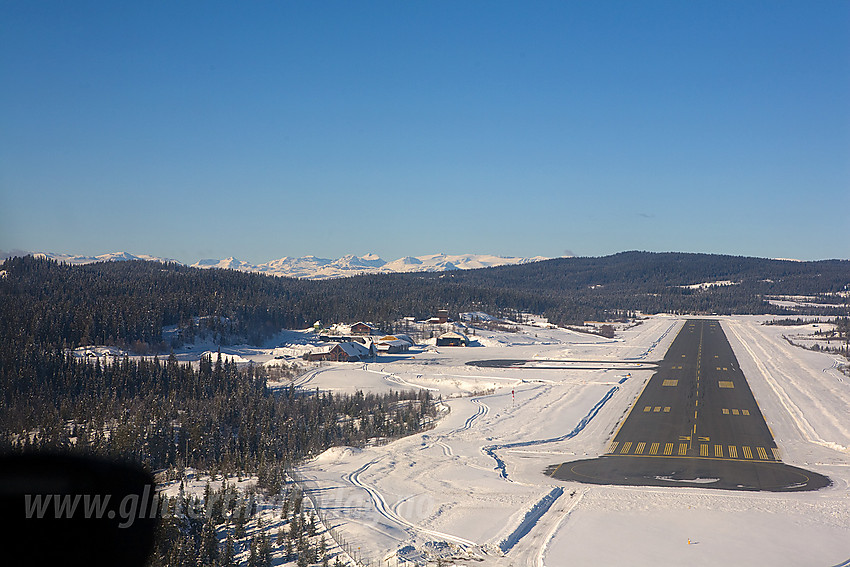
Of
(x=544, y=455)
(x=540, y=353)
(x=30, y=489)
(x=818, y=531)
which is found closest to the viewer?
(x=30, y=489)

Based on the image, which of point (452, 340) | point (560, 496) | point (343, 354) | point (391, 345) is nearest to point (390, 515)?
point (560, 496)

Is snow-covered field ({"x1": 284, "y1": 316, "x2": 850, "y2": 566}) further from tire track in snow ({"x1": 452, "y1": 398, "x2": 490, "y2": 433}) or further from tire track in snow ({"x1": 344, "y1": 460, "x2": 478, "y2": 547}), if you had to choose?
tire track in snow ({"x1": 452, "y1": 398, "x2": 490, "y2": 433})

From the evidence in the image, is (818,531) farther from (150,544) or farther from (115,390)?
(115,390)

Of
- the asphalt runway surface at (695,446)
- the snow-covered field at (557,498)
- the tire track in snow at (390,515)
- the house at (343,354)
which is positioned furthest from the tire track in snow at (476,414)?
the house at (343,354)

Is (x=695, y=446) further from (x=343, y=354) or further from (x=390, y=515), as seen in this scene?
(x=343, y=354)

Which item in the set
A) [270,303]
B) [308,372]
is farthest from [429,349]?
[270,303]

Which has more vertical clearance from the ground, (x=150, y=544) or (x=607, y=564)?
(x=150, y=544)

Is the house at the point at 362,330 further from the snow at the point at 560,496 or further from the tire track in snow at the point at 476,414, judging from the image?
the tire track in snow at the point at 476,414
